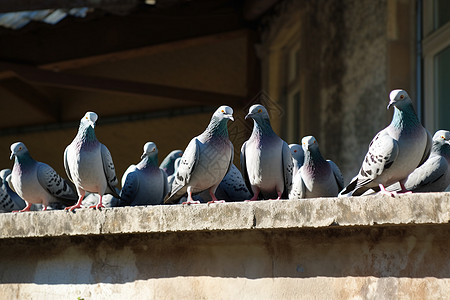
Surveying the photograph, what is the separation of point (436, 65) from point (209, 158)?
3.37 meters

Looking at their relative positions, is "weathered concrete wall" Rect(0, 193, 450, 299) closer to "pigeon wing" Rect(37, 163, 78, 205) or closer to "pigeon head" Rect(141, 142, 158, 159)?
"pigeon wing" Rect(37, 163, 78, 205)

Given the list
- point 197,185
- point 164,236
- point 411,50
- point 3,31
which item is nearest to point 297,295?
point 164,236

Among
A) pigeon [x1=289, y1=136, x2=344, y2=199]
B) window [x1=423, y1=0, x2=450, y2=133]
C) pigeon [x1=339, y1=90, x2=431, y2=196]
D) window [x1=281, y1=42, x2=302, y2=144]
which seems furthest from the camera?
window [x1=281, y1=42, x2=302, y2=144]

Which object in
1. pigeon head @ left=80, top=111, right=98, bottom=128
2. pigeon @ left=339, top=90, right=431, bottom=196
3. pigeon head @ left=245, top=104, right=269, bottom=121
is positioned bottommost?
pigeon @ left=339, top=90, right=431, bottom=196

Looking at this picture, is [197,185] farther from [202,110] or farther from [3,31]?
Answer: [202,110]

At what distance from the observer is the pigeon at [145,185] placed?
15.3 ft

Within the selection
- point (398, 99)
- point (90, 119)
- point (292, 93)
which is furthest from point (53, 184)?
point (292, 93)

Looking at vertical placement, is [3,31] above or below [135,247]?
above

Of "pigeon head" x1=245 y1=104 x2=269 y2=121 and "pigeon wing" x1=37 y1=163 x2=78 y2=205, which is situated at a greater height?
"pigeon head" x1=245 y1=104 x2=269 y2=121

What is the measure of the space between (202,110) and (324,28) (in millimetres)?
4375

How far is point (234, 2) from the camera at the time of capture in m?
9.70

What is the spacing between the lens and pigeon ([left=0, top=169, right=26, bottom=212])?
509cm

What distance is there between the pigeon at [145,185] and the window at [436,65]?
2819 millimetres

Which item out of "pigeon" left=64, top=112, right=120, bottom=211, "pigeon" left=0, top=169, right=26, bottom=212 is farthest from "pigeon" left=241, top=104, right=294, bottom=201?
"pigeon" left=0, top=169, right=26, bottom=212
